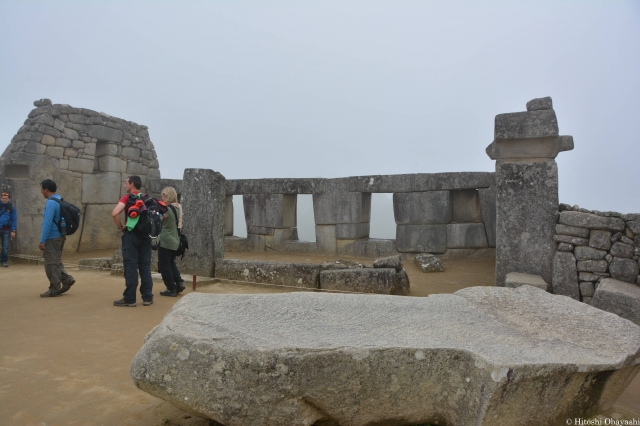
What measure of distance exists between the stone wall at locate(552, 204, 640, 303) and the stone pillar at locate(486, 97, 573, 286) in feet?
0.65

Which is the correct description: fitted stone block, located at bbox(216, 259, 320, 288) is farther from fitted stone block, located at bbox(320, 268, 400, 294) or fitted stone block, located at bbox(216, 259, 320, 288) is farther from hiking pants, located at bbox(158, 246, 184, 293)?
hiking pants, located at bbox(158, 246, 184, 293)

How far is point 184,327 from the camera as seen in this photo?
274 centimetres

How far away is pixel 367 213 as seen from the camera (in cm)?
1143

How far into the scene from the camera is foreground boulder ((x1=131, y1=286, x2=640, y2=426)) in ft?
8.15

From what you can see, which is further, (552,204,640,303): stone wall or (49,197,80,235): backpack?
(49,197,80,235): backpack

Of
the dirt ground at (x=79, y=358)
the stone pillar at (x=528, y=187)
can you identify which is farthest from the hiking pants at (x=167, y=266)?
the stone pillar at (x=528, y=187)

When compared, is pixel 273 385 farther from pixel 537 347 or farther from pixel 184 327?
pixel 537 347

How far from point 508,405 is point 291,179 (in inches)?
380

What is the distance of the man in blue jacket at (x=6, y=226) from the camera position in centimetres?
969

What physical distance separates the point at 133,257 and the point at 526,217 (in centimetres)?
528

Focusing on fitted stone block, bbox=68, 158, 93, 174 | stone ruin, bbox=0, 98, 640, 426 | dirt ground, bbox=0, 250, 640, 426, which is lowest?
dirt ground, bbox=0, 250, 640, 426

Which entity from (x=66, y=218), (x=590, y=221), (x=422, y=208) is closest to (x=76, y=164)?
(x=66, y=218)

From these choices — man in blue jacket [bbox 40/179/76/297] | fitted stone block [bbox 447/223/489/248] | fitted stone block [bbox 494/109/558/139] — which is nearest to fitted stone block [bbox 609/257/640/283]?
fitted stone block [bbox 494/109/558/139]

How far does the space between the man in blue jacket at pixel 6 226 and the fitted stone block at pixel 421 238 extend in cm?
826
